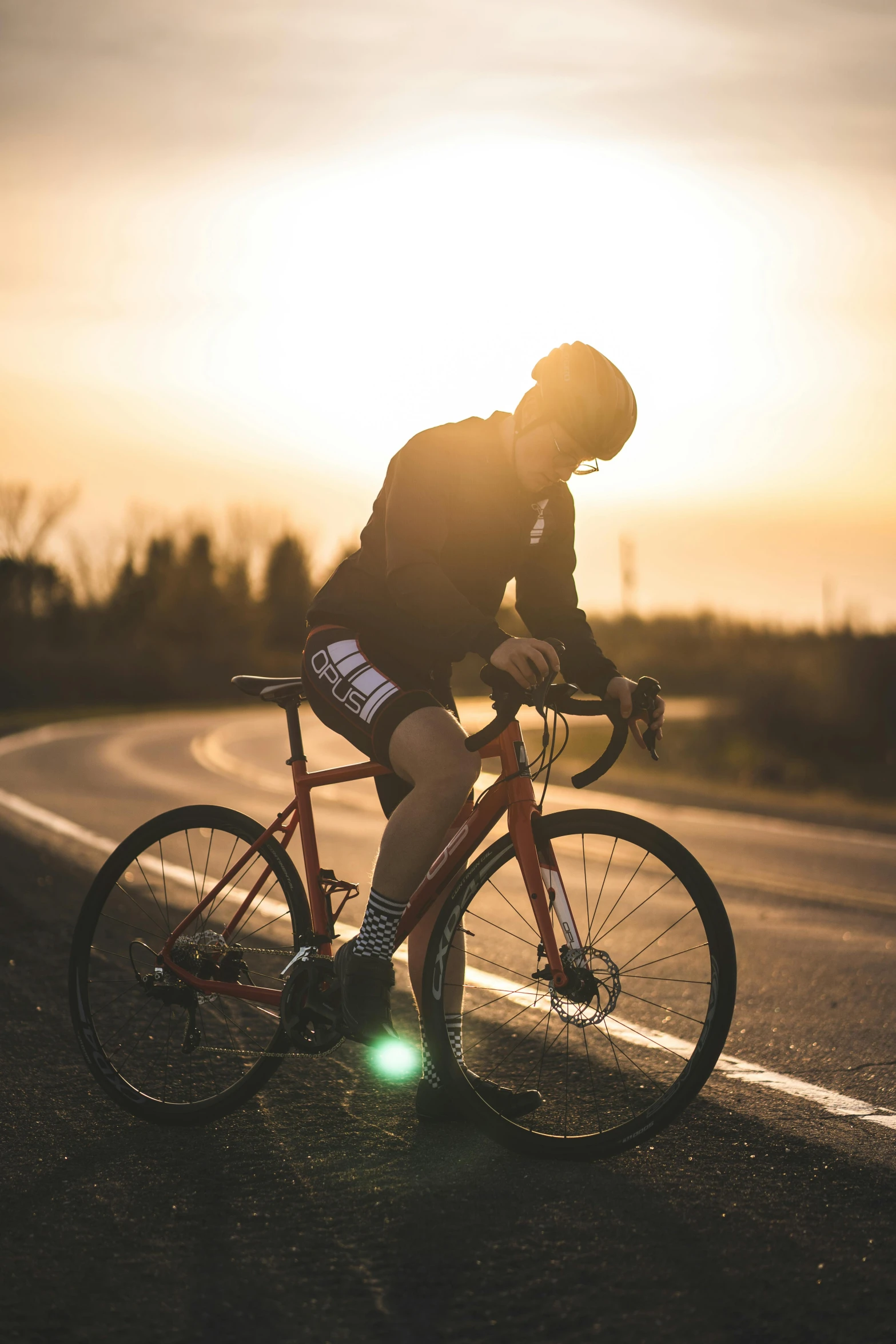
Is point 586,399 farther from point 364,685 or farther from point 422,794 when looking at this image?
point 422,794

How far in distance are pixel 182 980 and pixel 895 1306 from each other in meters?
2.23

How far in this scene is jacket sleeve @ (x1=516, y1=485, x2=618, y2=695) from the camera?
3.78m

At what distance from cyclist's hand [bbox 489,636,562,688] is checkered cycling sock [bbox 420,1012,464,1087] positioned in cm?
99

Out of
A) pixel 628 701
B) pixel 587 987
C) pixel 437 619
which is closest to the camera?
pixel 437 619

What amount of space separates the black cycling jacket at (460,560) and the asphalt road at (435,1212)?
1340 millimetres

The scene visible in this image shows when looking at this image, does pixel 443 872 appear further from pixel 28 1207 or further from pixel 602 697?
pixel 28 1207

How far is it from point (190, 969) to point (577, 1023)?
1.25 metres

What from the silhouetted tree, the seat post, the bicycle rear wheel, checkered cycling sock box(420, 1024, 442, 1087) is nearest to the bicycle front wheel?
checkered cycling sock box(420, 1024, 442, 1087)

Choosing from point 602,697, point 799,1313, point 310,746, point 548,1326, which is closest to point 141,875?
point 602,697

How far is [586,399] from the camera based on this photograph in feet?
11.1

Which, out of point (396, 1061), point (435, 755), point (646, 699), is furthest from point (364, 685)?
point (396, 1061)

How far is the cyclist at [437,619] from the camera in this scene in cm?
333

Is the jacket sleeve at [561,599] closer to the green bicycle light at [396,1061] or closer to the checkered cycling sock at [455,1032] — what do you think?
the checkered cycling sock at [455,1032]

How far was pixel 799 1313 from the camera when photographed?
99.4 inches
